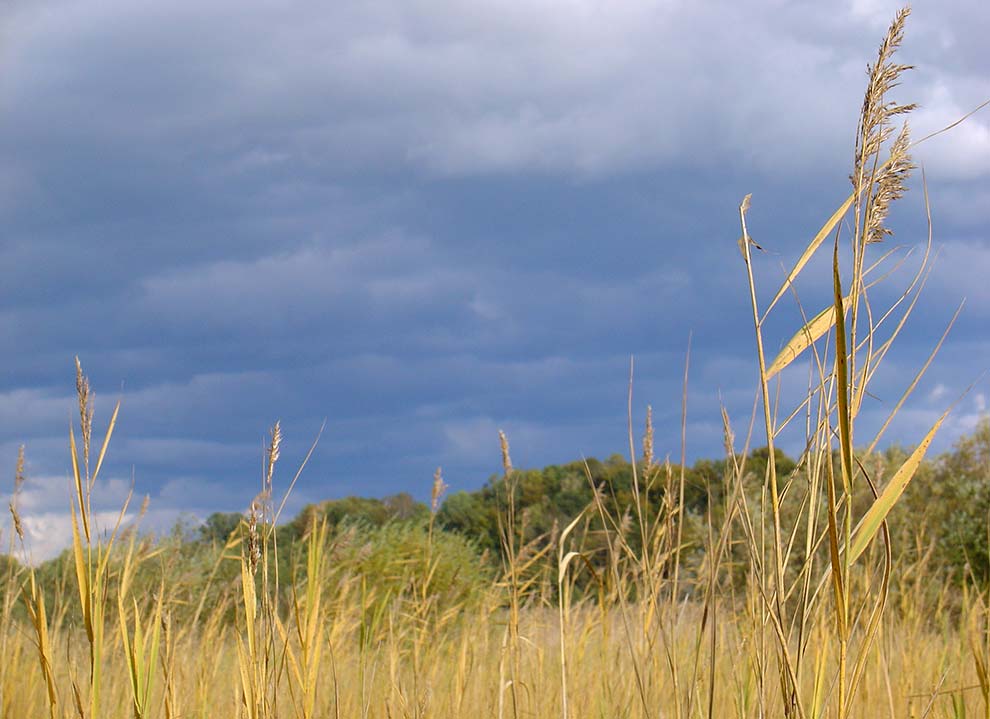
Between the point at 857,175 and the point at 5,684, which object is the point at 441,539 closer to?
the point at 5,684

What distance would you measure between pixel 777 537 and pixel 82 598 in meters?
1.14

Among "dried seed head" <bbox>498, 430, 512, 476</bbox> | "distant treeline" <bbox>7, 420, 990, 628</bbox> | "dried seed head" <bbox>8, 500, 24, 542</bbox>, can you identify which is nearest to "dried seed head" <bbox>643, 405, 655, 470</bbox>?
"dried seed head" <bbox>498, 430, 512, 476</bbox>

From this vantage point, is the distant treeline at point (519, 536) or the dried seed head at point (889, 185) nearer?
the dried seed head at point (889, 185)

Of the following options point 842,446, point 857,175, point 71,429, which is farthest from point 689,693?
point 71,429

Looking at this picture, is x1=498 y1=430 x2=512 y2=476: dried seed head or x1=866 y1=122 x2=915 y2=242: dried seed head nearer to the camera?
x1=866 y1=122 x2=915 y2=242: dried seed head

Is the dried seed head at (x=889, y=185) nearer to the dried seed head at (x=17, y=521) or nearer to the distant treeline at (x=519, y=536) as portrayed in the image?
the dried seed head at (x=17, y=521)

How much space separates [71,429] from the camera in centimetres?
161

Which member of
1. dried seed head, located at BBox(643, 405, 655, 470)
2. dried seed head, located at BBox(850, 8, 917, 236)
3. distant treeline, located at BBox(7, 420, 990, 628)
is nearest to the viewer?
dried seed head, located at BBox(850, 8, 917, 236)

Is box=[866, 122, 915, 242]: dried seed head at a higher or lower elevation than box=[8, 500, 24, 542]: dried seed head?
higher

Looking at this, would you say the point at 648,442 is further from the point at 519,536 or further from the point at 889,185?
the point at 519,536

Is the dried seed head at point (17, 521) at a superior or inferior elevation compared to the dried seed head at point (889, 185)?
inferior

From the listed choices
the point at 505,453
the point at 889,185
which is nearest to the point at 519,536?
the point at 505,453

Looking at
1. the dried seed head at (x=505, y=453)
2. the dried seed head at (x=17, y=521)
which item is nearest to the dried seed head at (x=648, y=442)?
the dried seed head at (x=505, y=453)

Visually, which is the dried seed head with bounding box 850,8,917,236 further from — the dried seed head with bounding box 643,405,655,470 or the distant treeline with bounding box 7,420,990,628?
the distant treeline with bounding box 7,420,990,628
